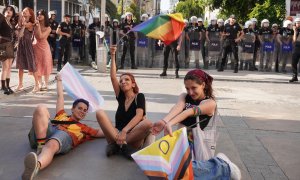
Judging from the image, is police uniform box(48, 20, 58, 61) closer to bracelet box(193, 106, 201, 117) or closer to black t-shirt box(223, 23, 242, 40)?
black t-shirt box(223, 23, 242, 40)

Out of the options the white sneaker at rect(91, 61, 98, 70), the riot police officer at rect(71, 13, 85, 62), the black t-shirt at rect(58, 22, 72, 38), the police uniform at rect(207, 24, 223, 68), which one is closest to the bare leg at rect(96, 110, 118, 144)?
the black t-shirt at rect(58, 22, 72, 38)

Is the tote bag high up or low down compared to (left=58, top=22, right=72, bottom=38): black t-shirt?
down

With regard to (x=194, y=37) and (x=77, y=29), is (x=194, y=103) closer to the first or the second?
(x=194, y=37)

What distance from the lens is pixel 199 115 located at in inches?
156

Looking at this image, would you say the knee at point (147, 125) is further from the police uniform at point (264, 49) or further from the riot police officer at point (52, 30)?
the police uniform at point (264, 49)

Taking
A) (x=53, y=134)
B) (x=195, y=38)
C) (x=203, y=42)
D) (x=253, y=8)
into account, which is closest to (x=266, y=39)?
(x=203, y=42)

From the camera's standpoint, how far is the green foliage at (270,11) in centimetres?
1956

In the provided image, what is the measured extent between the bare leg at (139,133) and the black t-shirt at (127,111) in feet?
0.82

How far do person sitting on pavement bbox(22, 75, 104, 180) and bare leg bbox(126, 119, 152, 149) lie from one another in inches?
24.9

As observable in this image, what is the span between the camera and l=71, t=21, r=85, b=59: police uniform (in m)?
15.6

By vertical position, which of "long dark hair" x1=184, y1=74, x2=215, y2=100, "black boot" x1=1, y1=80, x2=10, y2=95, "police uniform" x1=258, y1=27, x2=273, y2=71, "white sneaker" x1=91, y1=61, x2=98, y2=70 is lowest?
"black boot" x1=1, y1=80, x2=10, y2=95

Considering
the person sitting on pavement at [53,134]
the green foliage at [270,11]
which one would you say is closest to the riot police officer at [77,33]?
the green foliage at [270,11]

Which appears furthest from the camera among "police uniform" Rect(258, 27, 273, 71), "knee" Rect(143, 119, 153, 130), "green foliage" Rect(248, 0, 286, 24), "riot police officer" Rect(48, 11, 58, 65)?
"green foliage" Rect(248, 0, 286, 24)

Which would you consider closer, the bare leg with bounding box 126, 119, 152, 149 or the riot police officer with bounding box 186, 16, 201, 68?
the bare leg with bounding box 126, 119, 152, 149
